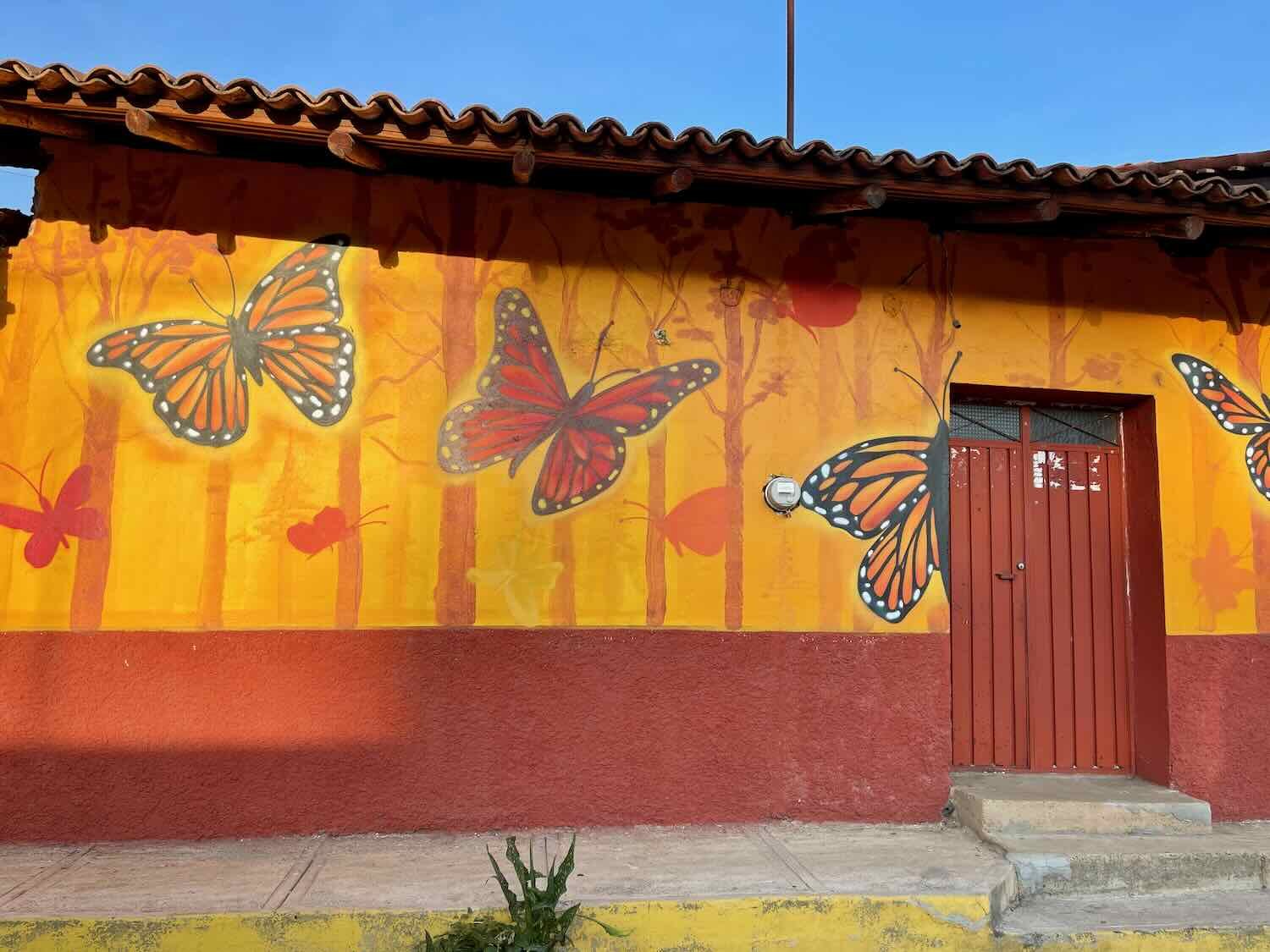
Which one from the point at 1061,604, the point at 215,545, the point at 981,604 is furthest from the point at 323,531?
the point at 1061,604

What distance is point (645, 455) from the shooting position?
15.6ft

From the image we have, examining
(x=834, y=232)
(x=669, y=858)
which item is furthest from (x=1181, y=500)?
(x=669, y=858)

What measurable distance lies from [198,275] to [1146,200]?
472cm

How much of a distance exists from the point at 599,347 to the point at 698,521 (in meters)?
1.05

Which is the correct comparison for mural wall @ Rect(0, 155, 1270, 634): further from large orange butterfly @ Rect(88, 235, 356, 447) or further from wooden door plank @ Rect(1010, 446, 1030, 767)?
wooden door plank @ Rect(1010, 446, 1030, 767)

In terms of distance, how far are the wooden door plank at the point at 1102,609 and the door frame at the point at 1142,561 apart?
0.11 metres

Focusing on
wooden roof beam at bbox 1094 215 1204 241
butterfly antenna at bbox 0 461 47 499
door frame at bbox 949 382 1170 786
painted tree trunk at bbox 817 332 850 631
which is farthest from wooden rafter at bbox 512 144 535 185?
wooden roof beam at bbox 1094 215 1204 241

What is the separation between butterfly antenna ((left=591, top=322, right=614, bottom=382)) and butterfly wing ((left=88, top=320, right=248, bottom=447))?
1717mm

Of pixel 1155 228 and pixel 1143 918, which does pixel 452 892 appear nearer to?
pixel 1143 918

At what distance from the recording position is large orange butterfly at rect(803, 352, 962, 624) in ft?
16.0

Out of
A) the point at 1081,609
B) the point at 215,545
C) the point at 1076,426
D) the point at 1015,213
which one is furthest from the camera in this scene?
the point at 1076,426

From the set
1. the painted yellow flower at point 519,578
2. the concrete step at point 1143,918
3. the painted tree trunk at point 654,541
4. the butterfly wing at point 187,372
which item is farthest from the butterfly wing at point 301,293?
the concrete step at point 1143,918

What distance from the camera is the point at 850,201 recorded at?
4.53 m

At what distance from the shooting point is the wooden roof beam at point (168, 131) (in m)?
3.95
